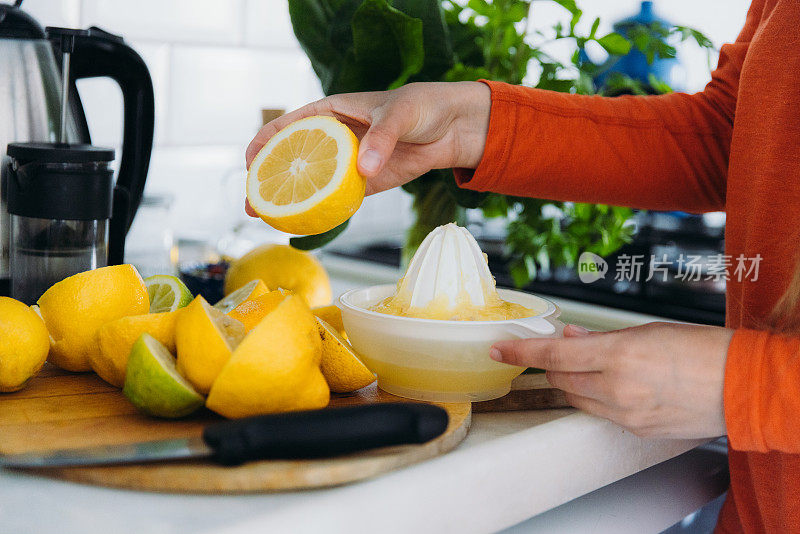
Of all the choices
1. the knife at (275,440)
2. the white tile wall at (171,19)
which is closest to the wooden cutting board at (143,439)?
the knife at (275,440)

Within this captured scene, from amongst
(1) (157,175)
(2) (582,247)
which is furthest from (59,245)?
(2) (582,247)

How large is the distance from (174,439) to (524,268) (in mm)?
621

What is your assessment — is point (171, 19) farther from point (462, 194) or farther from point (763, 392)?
point (763, 392)

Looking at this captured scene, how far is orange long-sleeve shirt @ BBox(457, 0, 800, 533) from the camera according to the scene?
1.55 ft

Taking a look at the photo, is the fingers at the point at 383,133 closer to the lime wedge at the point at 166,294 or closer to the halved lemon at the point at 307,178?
the halved lemon at the point at 307,178

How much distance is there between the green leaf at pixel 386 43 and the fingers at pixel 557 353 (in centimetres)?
36

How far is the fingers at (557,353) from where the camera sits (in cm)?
50

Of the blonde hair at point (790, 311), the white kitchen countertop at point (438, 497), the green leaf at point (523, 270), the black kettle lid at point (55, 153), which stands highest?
the black kettle lid at point (55, 153)

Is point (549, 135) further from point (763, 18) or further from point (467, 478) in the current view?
point (467, 478)

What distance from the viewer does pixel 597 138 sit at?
28.4 inches

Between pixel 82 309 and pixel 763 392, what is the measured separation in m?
0.44

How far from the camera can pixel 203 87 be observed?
1224 millimetres

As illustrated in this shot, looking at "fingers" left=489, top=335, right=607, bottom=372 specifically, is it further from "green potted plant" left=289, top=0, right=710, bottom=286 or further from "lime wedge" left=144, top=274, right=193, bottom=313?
"green potted plant" left=289, top=0, right=710, bottom=286

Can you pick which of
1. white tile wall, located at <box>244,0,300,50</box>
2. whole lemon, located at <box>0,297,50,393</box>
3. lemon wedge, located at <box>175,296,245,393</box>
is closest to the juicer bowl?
lemon wedge, located at <box>175,296,245,393</box>
